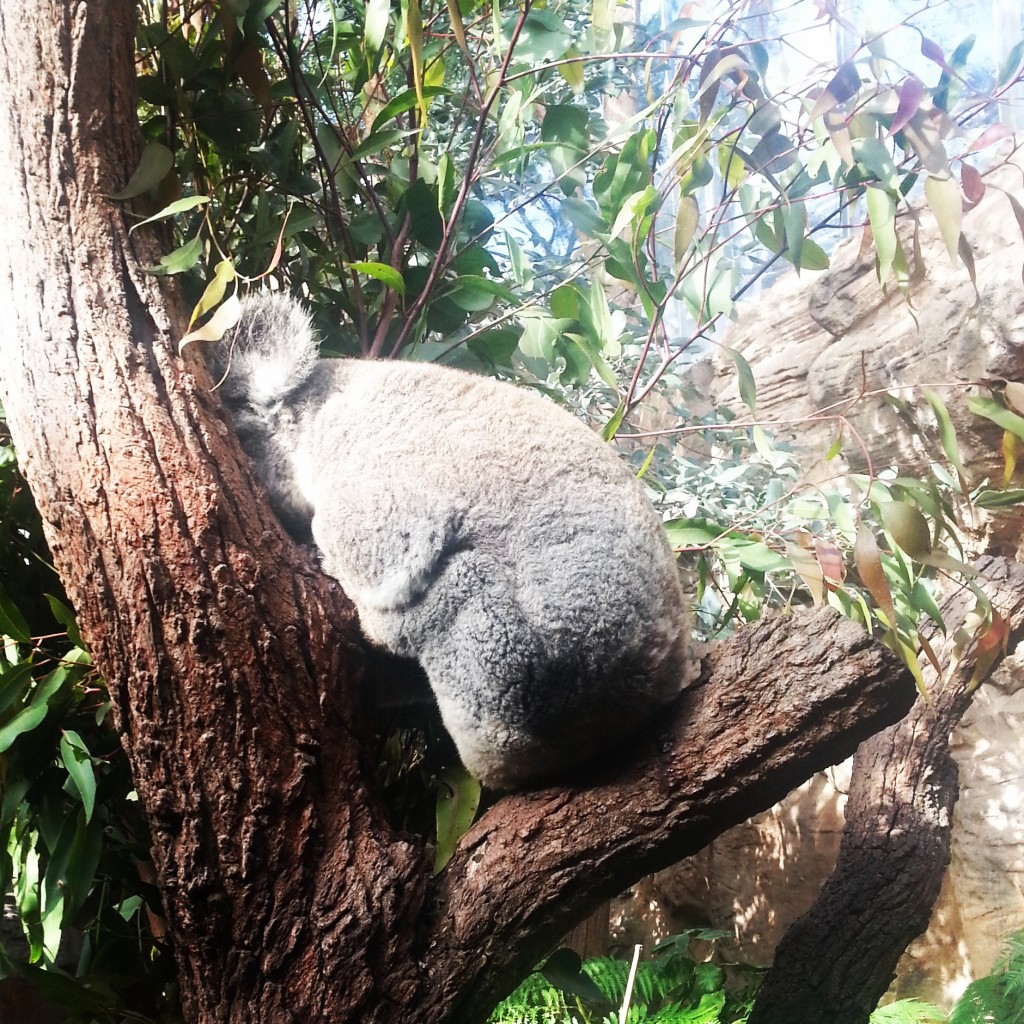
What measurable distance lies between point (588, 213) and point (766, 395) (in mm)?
3072

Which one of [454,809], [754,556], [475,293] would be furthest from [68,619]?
[754,556]

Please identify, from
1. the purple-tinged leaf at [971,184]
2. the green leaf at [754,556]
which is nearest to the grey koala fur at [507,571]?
the green leaf at [754,556]

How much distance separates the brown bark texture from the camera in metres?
2.25

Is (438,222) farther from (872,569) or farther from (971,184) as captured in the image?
(872,569)

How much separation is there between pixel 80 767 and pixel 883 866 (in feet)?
6.54

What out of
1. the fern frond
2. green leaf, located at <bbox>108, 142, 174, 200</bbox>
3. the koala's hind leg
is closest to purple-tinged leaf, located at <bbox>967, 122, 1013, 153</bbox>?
the koala's hind leg

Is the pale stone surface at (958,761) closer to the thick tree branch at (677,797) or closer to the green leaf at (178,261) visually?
the thick tree branch at (677,797)

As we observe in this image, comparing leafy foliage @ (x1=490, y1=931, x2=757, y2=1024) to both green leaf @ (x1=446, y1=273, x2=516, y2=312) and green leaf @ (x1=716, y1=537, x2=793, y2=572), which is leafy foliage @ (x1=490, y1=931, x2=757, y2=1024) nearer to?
green leaf @ (x1=716, y1=537, x2=793, y2=572)

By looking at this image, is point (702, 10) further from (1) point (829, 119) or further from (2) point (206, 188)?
(2) point (206, 188)

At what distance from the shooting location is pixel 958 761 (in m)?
4.03

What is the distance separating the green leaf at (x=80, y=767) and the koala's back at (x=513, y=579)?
0.62 meters

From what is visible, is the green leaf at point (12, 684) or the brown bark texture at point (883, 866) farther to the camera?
the brown bark texture at point (883, 866)

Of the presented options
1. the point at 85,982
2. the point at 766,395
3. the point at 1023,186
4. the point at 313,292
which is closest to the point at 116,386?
the point at 313,292

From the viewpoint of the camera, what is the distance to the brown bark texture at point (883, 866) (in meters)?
2.25
